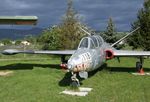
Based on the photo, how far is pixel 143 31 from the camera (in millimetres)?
44281

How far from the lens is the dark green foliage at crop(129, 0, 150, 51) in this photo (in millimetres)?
43312

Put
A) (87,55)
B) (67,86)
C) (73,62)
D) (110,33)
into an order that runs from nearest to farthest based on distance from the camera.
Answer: (73,62), (67,86), (87,55), (110,33)

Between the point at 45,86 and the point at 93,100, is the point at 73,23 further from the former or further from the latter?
the point at 93,100

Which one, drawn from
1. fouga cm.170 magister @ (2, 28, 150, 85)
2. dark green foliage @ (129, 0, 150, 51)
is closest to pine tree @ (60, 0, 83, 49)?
dark green foliage @ (129, 0, 150, 51)

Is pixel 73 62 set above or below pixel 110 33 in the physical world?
below

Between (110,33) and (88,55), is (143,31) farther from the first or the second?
(88,55)

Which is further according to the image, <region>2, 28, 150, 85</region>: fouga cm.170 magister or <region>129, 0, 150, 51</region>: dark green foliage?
<region>129, 0, 150, 51</region>: dark green foliage

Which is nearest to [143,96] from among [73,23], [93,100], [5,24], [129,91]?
[129,91]

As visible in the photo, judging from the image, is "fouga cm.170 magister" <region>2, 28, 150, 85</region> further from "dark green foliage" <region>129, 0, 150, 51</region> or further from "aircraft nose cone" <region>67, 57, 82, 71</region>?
"dark green foliage" <region>129, 0, 150, 51</region>

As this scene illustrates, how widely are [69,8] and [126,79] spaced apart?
2628 cm

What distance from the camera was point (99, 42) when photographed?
19.3 m

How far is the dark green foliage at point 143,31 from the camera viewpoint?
43.3m

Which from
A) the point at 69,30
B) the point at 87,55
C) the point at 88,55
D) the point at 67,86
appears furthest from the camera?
the point at 69,30

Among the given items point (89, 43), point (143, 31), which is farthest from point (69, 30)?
point (89, 43)
